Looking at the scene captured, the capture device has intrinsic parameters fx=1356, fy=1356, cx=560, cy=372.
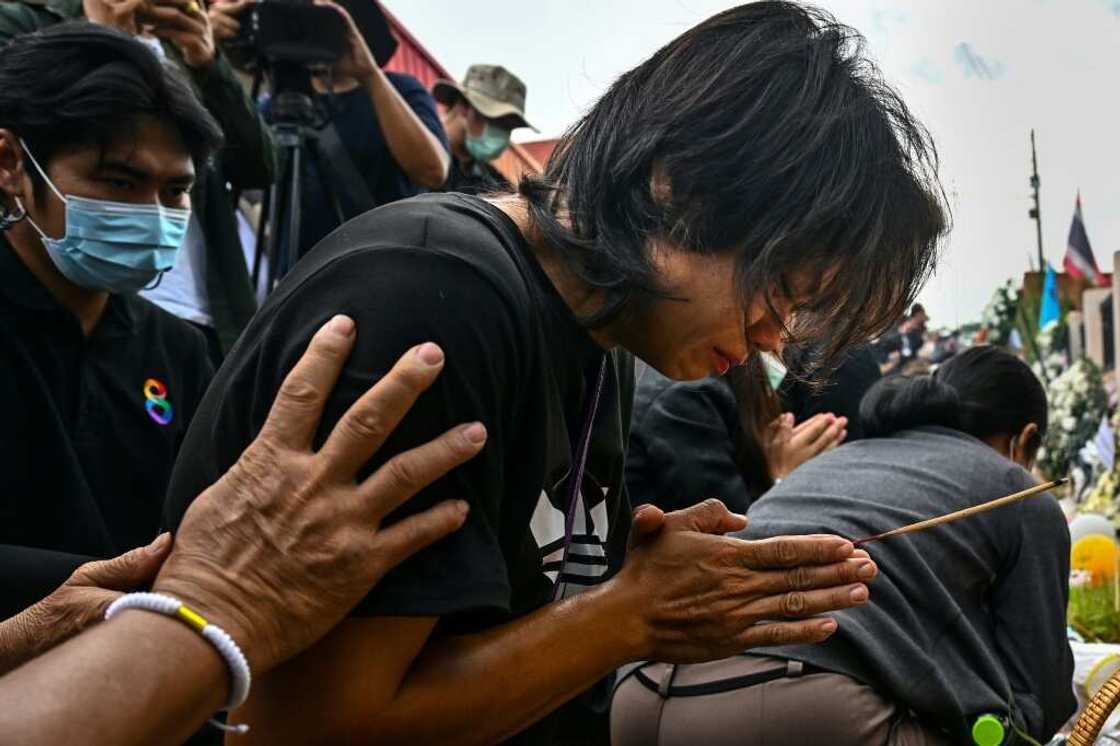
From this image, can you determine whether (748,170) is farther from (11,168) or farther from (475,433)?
(11,168)

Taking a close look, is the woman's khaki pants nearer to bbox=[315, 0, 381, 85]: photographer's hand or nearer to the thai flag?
bbox=[315, 0, 381, 85]: photographer's hand

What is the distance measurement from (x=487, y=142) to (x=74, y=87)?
86.9 inches

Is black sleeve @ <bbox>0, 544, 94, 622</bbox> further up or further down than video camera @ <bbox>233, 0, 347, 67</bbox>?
further down

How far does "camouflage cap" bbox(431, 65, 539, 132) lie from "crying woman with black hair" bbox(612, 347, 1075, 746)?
192 cm

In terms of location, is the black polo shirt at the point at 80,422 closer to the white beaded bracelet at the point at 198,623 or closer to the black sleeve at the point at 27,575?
the black sleeve at the point at 27,575

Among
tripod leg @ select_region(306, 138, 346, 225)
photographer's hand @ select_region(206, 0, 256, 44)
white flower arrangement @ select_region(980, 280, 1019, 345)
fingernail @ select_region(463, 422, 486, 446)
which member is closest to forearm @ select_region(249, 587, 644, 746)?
fingernail @ select_region(463, 422, 486, 446)

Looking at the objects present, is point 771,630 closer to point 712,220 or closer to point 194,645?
point 712,220

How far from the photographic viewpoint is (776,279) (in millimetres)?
1592

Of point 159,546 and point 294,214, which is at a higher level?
point 159,546

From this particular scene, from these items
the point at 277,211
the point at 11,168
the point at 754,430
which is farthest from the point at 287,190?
the point at 754,430

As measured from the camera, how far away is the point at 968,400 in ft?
10.8

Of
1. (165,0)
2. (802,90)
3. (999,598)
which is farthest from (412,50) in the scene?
(802,90)

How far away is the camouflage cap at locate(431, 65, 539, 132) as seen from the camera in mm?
4543

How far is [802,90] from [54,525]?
5.03ft
